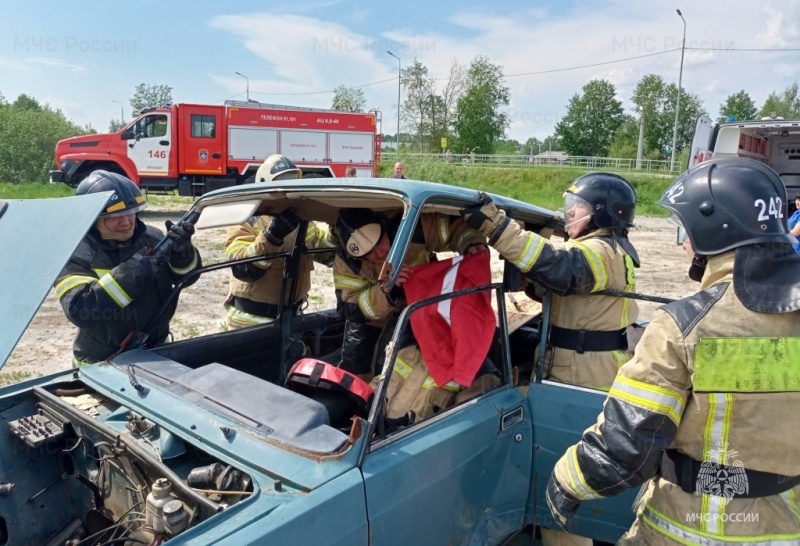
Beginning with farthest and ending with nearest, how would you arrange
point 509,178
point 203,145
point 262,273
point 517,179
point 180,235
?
1. point 509,178
2. point 517,179
3. point 203,145
4. point 262,273
5. point 180,235

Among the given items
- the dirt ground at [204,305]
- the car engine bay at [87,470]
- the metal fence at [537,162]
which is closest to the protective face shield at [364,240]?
the car engine bay at [87,470]

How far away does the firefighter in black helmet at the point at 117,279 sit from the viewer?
2.86 meters

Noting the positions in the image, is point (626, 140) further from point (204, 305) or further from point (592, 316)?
point (592, 316)

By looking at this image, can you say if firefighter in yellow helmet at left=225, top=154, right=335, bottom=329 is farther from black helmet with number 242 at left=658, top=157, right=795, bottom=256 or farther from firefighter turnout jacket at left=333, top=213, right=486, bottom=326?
black helmet with number 242 at left=658, top=157, right=795, bottom=256

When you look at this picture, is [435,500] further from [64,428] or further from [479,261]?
[64,428]

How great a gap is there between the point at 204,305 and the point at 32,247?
5.65 m

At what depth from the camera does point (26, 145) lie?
33.6 metres

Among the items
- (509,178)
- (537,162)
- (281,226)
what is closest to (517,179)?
(509,178)

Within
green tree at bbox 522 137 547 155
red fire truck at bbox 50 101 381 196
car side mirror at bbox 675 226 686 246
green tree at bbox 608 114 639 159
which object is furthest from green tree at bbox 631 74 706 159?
car side mirror at bbox 675 226 686 246

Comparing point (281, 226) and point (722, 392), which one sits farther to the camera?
point (281, 226)

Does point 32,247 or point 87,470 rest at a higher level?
point 32,247

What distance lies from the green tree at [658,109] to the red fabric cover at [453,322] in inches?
2111

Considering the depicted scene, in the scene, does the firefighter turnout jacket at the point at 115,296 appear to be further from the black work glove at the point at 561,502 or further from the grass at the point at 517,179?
the grass at the point at 517,179

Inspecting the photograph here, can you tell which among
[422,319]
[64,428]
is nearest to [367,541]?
[422,319]
